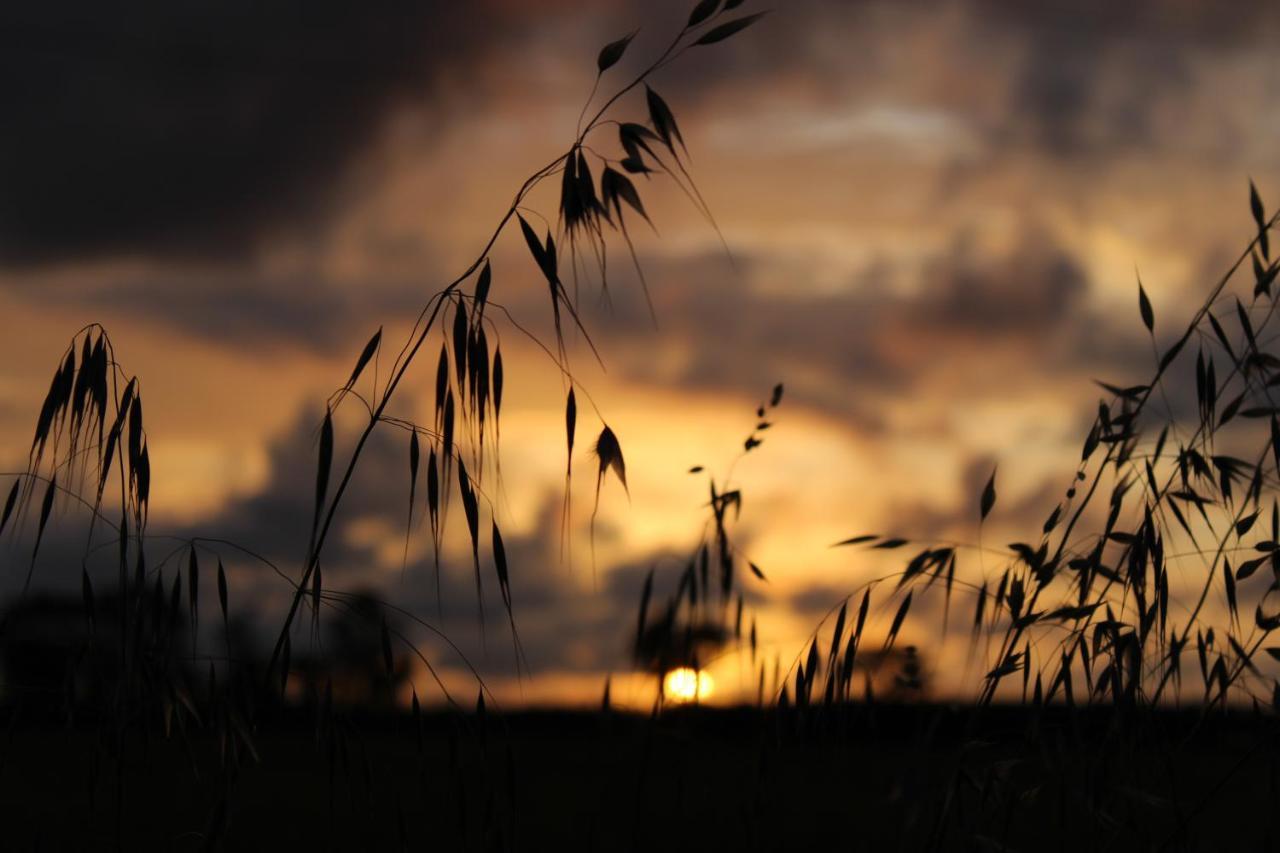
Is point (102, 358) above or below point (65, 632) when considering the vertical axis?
above

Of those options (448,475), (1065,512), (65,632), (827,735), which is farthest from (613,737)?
(65,632)

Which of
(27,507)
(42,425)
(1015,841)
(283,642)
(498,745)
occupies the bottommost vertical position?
(1015,841)

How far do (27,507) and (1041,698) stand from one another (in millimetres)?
1780

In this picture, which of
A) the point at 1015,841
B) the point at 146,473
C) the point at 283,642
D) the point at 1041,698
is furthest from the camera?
the point at 1015,841

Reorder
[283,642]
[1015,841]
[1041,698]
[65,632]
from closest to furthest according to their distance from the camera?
1. [283,642]
2. [1041,698]
3. [65,632]
4. [1015,841]

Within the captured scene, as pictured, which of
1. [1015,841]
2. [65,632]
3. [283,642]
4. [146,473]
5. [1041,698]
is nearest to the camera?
[283,642]

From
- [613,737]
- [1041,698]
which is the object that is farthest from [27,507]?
[1041,698]

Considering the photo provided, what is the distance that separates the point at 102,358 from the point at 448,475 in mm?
697

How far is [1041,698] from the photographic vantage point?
2.20m

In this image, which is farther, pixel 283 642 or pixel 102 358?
pixel 102 358

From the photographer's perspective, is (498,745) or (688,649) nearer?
(498,745)

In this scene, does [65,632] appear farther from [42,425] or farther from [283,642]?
[283,642]

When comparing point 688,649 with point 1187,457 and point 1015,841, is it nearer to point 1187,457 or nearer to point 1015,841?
point 1187,457

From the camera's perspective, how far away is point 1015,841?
476 cm
